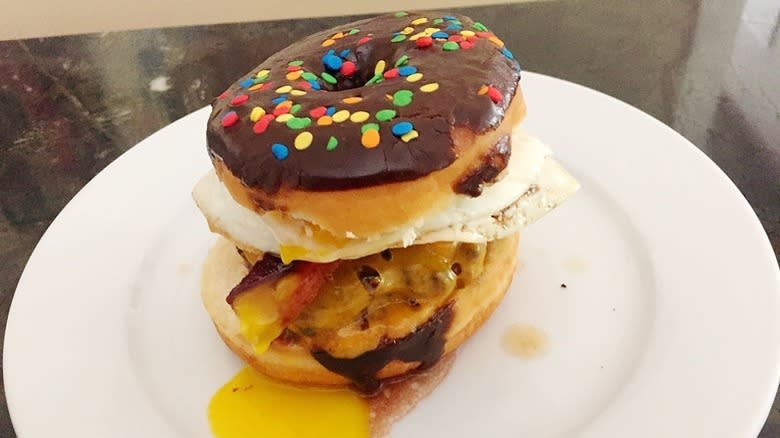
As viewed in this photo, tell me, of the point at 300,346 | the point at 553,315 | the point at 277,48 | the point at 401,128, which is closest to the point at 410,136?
→ the point at 401,128

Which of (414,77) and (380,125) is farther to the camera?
(414,77)

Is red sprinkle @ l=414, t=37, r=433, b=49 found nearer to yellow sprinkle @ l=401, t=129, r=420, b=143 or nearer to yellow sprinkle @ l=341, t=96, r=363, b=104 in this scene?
yellow sprinkle @ l=341, t=96, r=363, b=104

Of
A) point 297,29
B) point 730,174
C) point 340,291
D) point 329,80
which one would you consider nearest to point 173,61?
point 297,29

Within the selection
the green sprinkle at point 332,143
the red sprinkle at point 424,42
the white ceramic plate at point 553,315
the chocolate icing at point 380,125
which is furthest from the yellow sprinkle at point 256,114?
the white ceramic plate at point 553,315

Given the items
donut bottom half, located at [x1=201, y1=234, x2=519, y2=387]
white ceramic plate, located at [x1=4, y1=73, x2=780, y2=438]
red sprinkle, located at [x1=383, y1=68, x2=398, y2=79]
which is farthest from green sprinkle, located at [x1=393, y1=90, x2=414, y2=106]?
white ceramic plate, located at [x1=4, y1=73, x2=780, y2=438]

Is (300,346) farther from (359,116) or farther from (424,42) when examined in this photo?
(424,42)

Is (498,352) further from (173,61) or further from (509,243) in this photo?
(173,61)
